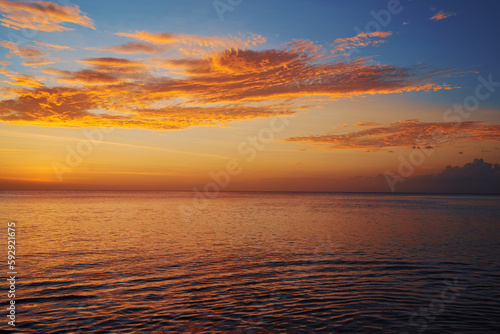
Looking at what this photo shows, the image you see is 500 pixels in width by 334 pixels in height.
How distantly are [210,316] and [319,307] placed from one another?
5965mm

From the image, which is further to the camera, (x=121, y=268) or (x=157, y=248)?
(x=157, y=248)

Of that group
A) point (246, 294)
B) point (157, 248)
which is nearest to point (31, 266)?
point (157, 248)

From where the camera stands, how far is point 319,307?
18.8 metres

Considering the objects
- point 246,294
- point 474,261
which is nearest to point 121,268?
point 246,294

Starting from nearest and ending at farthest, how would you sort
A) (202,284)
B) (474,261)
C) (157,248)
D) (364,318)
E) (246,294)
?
1. (364,318)
2. (246,294)
3. (202,284)
4. (474,261)
5. (157,248)

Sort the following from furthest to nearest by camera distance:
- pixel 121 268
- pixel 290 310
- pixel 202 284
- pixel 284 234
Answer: pixel 284 234 < pixel 121 268 < pixel 202 284 < pixel 290 310

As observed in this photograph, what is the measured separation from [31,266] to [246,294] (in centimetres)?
1979

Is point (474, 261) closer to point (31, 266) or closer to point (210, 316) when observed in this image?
point (210, 316)

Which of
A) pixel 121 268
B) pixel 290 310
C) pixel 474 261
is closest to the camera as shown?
pixel 290 310

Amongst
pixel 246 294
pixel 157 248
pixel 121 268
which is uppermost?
pixel 157 248

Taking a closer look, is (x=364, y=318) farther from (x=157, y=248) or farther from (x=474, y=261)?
(x=157, y=248)

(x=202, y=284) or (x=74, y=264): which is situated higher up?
(x=74, y=264)

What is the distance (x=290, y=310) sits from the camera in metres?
18.4

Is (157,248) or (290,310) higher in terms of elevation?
(157,248)
